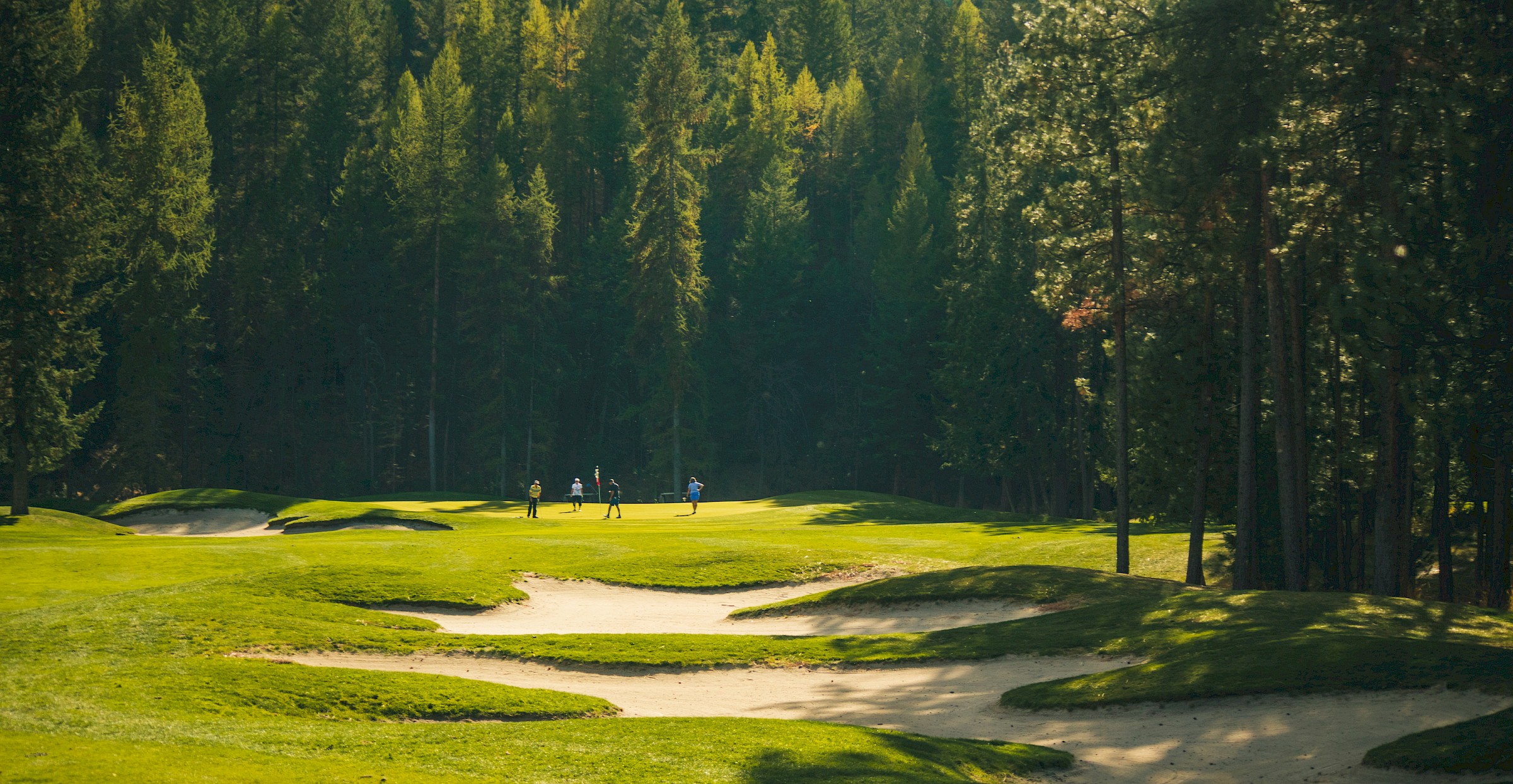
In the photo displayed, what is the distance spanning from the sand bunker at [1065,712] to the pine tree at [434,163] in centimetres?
5829

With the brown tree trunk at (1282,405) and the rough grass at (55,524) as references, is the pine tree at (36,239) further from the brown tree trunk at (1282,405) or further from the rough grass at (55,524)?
the brown tree trunk at (1282,405)

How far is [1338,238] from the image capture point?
76.4 ft

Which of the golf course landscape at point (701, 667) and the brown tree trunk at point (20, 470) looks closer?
the golf course landscape at point (701, 667)

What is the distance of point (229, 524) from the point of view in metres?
44.8

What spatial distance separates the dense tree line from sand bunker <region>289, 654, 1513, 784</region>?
8264mm

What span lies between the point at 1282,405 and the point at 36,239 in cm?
4381

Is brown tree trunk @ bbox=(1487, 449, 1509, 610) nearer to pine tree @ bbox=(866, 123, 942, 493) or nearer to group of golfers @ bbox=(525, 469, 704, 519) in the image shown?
group of golfers @ bbox=(525, 469, 704, 519)

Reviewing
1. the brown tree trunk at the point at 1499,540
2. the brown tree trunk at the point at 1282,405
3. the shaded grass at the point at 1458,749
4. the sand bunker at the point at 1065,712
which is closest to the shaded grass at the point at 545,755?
the sand bunker at the point at 1065,712

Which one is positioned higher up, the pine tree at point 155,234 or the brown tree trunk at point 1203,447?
the pine tree at point 155,234

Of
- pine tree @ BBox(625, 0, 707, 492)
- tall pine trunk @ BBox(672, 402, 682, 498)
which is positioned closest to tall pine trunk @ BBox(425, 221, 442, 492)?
pine tree @ BBox(625, 0, 707, 492)

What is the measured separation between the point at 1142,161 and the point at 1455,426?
10.7 meters

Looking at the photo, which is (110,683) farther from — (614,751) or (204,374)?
(204,374)

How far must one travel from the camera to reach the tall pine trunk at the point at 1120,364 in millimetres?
32469

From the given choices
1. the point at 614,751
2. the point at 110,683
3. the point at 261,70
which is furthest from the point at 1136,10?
the point at 261,70
